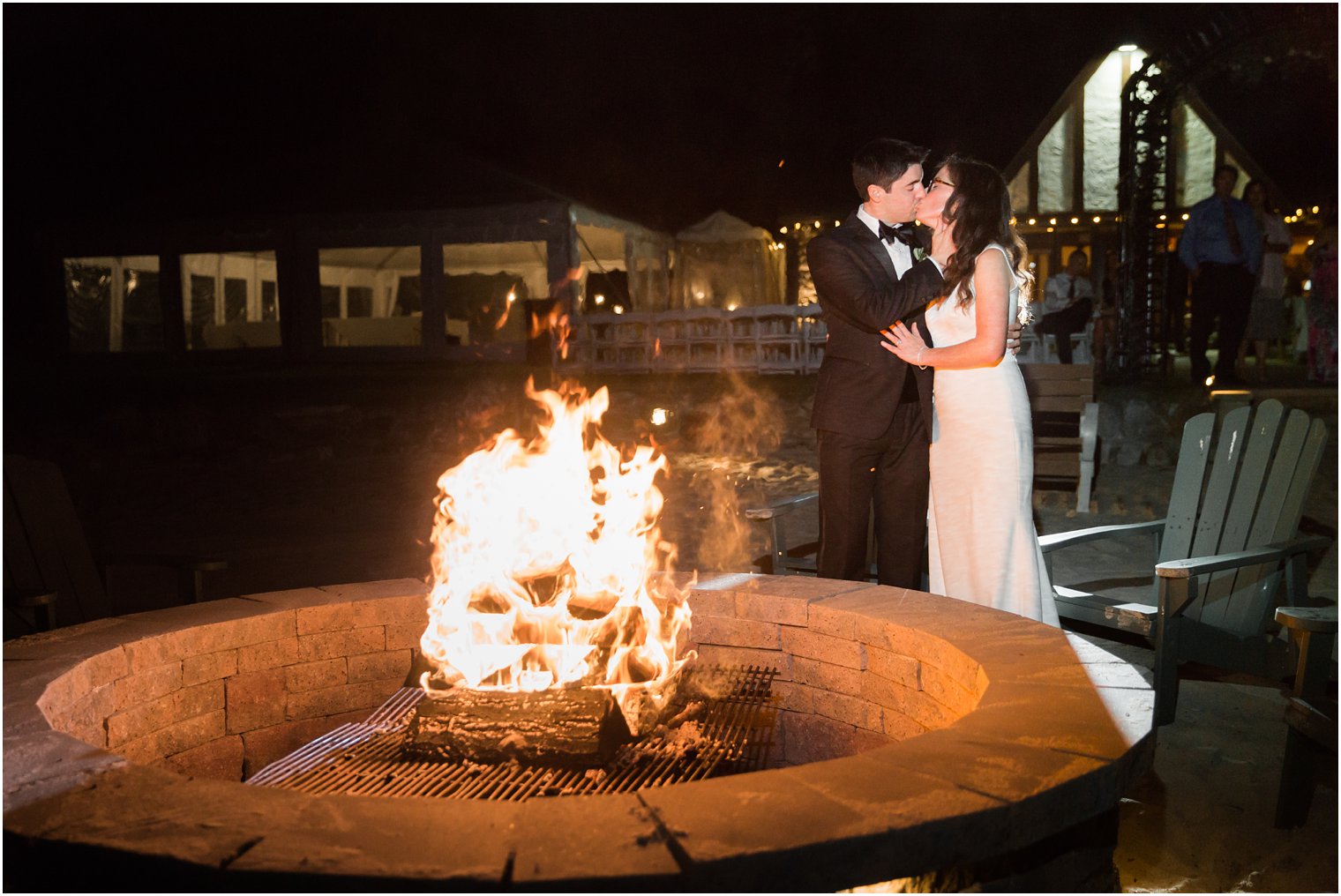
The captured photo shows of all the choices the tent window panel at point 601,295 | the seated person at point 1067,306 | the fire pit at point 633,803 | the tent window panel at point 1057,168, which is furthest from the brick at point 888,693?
the tent window panel at point 1057,168

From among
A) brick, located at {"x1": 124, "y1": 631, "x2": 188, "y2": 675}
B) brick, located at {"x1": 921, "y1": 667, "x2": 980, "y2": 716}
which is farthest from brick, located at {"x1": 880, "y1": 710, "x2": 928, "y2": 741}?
brick, located at {"x1": 124, "y1": 631, "x2": 188, "y2": 675}

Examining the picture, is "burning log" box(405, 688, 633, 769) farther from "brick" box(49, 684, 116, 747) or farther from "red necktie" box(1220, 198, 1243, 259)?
"red necktie" box(1220, 198, 1243, 259)

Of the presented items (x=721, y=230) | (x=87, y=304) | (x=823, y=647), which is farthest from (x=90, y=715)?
(x=87, y=304)

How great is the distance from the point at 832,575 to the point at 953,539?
1.85 feet

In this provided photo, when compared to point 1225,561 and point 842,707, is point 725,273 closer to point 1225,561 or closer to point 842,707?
point 1225,561

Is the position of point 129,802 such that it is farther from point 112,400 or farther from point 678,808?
point 112,400

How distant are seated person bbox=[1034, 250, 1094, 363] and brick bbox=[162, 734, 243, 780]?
12253 mm

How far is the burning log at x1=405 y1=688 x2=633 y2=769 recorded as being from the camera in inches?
118

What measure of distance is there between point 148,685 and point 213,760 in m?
0.36

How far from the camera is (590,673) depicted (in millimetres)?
3449

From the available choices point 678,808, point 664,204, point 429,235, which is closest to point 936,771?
point 678,808

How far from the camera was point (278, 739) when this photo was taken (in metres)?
3.50

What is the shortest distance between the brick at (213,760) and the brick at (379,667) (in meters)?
0.44

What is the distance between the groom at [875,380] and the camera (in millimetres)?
3988
